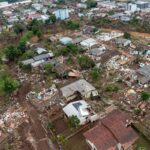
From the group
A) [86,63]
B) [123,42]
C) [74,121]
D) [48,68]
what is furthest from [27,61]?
[74,121]

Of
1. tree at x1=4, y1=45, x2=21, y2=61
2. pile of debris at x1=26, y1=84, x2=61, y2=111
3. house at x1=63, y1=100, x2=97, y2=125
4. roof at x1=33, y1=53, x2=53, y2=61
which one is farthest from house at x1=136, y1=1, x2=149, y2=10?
house at x1=63, y1=100, x2=97, y2=125

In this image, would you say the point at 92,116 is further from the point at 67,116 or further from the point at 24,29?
the point at 24,29

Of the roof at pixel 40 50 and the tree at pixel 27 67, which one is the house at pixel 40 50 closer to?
the roof at pixel 40 50

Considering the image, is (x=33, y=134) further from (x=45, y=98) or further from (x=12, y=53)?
(x=12, y=53)

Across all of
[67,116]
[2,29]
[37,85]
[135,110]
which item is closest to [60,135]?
[67,116]

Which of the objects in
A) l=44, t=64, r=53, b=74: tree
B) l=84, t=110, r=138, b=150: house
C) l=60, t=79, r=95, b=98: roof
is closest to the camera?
l=84, t=110, r=138, b=150: house

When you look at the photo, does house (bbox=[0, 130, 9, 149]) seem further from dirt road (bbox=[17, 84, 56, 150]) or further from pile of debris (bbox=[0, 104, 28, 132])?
dirt road (bbox=[17, 84, 56, 150])

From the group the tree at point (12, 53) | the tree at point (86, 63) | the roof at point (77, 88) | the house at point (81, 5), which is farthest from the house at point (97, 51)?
the house at point (81, 5)
